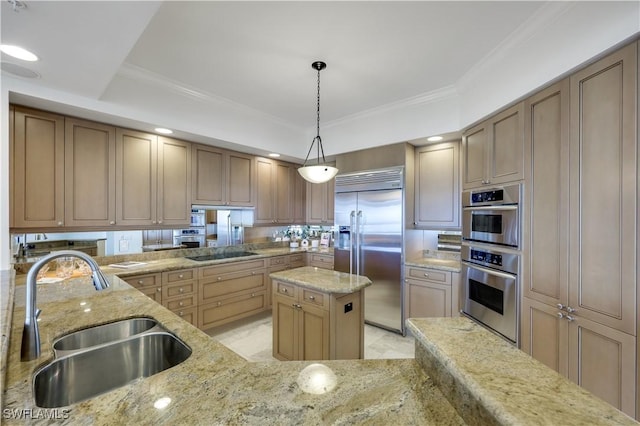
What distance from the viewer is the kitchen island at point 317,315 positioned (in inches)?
84.1

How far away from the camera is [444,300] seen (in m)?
3.12

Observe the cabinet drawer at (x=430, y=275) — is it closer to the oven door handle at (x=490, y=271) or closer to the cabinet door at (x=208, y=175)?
the oven door handle at (x=490, y=271)

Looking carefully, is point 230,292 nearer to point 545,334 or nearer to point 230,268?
point 230,268

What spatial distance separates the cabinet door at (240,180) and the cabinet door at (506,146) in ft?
10.1

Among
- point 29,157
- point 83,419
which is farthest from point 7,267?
point 83,419

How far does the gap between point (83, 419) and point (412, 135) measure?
137 inches

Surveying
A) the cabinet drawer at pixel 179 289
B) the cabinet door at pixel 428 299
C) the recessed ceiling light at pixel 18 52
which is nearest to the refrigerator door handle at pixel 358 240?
the cabinet door at pixel 428 299

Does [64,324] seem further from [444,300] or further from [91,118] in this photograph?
[444,300]

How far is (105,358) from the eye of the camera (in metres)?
1.24

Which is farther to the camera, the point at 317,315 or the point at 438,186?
the point at 438,186

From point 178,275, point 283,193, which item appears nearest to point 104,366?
point 178,275

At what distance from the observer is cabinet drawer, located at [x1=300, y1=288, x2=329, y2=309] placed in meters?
2.15

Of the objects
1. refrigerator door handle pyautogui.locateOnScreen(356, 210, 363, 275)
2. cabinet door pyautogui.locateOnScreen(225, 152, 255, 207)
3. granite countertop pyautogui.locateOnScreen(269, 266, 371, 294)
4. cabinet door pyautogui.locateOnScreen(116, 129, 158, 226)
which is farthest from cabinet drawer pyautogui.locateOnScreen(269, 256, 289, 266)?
cabinet door pyautogui.locateOnScreen(116, 129, 158, 226)

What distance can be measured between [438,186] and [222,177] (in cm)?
289
